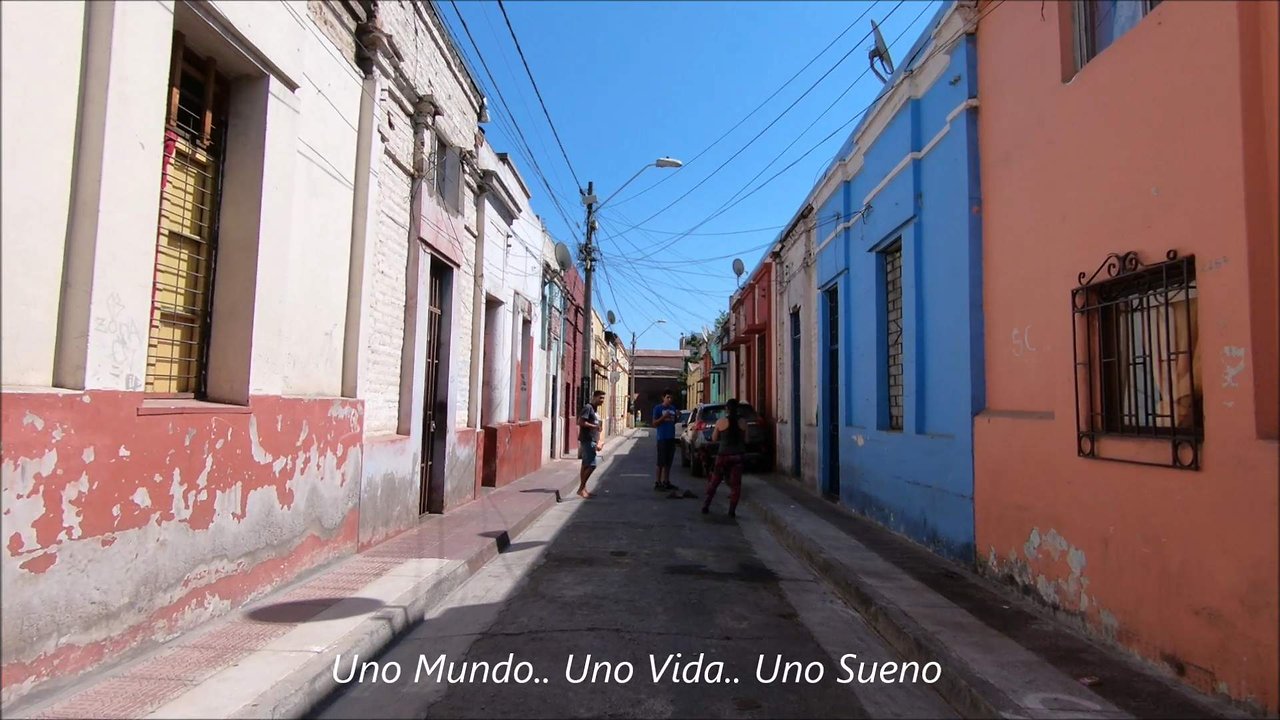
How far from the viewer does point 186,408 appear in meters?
4.49

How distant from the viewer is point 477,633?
5.11m

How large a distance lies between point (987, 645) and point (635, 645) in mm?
2159

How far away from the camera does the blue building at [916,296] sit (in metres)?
6.70

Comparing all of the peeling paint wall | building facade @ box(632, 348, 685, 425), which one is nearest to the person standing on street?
the peeling paint wall

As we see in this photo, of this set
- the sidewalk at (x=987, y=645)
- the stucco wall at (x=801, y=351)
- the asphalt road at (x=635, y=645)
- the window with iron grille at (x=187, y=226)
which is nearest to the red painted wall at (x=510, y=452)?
the asphalt road at (x=635, y=645)

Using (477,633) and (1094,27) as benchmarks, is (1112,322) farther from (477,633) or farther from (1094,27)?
(477,633)

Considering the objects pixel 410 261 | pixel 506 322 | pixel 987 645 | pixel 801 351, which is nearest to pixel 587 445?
pixel 506 322

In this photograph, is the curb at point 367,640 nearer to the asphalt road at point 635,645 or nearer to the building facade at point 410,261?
the asphalt road at point 635,645

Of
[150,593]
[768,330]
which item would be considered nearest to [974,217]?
[150,593]

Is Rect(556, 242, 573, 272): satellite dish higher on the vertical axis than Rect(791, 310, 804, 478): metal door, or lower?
higher

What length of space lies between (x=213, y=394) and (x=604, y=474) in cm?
1269

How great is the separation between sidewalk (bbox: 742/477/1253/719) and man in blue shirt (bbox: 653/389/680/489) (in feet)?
19.3

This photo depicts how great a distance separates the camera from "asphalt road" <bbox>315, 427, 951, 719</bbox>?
12.9 ft

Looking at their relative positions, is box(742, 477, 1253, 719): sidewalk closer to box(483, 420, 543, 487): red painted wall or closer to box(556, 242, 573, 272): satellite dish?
box(483, 420, 543, 487): red painted wall
